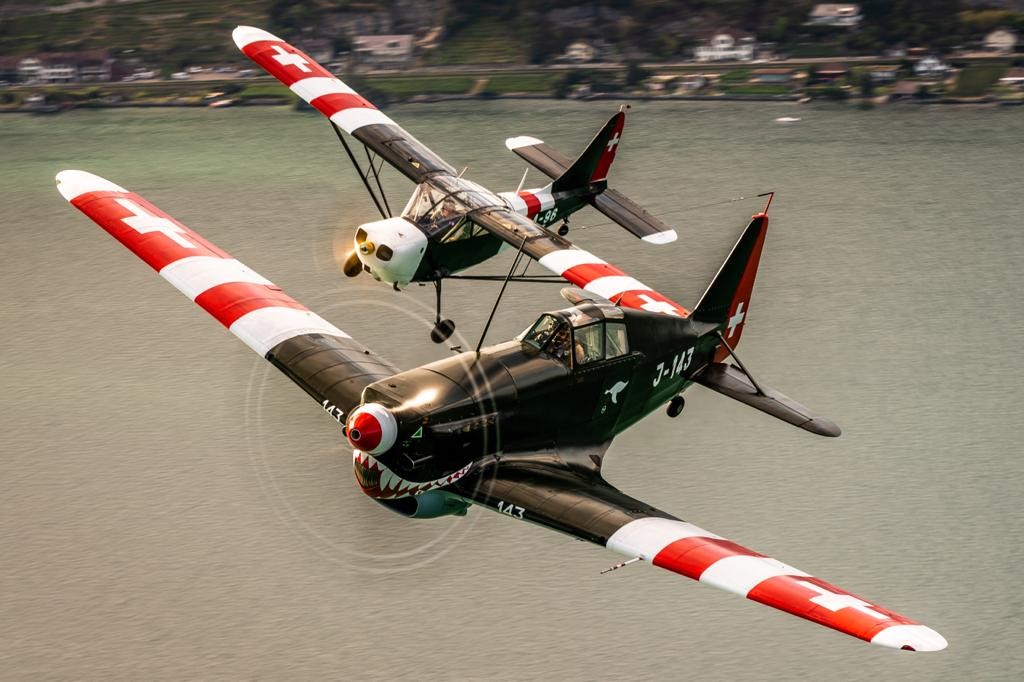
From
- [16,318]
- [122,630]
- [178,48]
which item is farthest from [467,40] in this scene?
[122,630]

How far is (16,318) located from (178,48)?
4450 centimetres

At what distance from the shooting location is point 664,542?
19547 mm

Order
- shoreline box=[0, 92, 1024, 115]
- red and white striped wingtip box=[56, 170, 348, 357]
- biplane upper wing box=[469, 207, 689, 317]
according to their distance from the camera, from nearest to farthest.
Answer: red and white striped wingtip box=[56, 170, 348, 357], biplane upper wing box=[469, 207, 689, 317], shoreline box=[0, 92, 1024, 115]

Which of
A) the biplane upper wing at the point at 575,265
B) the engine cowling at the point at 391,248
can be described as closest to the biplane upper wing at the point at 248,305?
the engine cowling at the point at 391,248

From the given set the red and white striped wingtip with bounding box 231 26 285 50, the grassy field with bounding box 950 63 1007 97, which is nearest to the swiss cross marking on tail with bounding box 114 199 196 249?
the red and white striped wingtip with bounding box 231 26 285 50

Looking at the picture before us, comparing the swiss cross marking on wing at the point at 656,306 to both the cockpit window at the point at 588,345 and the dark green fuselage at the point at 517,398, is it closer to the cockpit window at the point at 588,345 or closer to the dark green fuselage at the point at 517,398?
the dark green fuselage at the point at 517,398

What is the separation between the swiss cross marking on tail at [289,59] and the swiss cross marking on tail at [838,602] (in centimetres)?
2240

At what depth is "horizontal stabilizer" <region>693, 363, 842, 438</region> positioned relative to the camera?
24.8 metres

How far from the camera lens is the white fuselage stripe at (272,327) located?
2400 cm

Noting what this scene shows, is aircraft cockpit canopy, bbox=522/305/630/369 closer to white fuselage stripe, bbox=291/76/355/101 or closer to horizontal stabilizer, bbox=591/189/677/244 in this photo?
horizontal stabilizer, bbox=591/189/677/244

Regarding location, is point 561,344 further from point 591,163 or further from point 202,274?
point 591,163

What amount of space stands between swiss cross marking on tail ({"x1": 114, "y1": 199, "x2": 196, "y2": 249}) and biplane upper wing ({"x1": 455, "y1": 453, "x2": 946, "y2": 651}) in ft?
30.4

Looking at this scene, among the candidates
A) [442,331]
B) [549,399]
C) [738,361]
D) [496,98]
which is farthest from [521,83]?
[549,399]

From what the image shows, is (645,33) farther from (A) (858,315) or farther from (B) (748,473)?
(B) (748,473)
